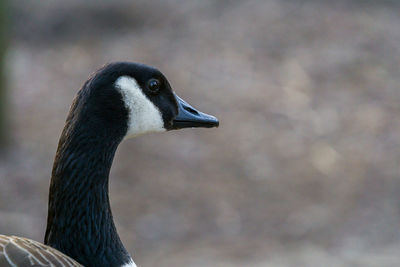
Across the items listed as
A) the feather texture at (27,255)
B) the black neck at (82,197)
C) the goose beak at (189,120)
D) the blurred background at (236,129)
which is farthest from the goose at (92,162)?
the blurred background at (236,129)

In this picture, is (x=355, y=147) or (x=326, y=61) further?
(x=326, y=61)

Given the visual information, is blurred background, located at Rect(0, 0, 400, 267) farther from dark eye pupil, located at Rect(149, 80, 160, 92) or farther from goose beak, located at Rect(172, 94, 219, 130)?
dark eye pupil, located at Rect(149, 80, 160, 92)

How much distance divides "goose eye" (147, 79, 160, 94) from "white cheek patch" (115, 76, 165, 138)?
0.18 ft

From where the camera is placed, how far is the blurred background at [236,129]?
719cm

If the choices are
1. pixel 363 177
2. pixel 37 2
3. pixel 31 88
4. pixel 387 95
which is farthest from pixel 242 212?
pixel 37 2

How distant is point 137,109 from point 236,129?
5331 mm

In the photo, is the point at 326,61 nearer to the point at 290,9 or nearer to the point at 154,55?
the point at 290,9

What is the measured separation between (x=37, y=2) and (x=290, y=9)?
12.9ft

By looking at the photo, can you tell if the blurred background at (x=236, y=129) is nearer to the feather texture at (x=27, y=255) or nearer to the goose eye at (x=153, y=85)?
the goose eye at (x=153, y=85)

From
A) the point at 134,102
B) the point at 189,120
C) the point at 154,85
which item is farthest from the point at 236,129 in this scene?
the point at 134,102

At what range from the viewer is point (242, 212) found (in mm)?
7504

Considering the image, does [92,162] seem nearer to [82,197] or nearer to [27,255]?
[82,197]

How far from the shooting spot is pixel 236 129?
870 centimetres

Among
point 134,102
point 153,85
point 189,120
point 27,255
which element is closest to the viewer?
point 27,255
